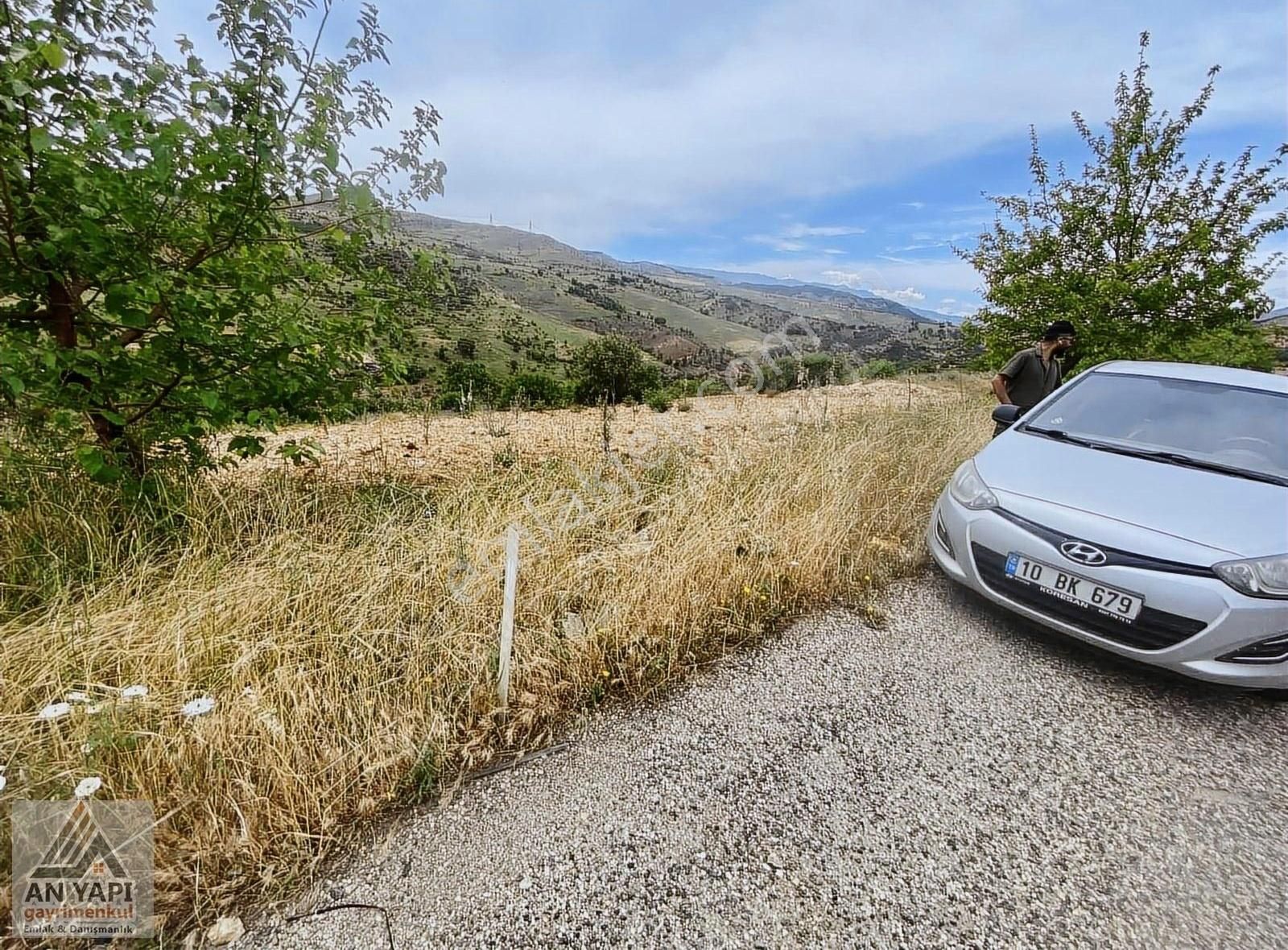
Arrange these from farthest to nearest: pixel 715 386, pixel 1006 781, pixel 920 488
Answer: pixel 715 386
pixel 920 488
pixel 1006 781

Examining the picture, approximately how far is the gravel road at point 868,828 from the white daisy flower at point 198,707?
0.67 meters

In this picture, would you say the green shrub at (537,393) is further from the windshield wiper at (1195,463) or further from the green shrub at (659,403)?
the windshield wiper at (1195,463)

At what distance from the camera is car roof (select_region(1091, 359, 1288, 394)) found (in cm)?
308

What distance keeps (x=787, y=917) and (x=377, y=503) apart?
2891 millimetres

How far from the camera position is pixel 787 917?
139cm

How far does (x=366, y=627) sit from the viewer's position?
2139mm

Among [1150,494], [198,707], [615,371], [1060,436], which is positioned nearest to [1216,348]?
[1060,436]

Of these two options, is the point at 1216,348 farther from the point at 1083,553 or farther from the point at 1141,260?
the point at 1083,553

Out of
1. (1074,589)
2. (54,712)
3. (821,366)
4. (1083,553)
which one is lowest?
(54,712)

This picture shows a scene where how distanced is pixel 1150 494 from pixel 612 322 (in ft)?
99.1

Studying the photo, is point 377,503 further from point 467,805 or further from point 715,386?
point 715,386

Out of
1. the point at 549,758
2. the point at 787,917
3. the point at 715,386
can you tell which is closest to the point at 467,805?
the point at 549,758

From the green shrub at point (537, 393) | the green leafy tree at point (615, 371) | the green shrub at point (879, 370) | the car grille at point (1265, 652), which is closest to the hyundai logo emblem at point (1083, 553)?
the car grille at point (1265, 652)

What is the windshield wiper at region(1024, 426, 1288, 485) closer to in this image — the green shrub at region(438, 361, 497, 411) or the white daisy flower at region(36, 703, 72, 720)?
the white daisy flower at region(36, 703, 72, 720)
